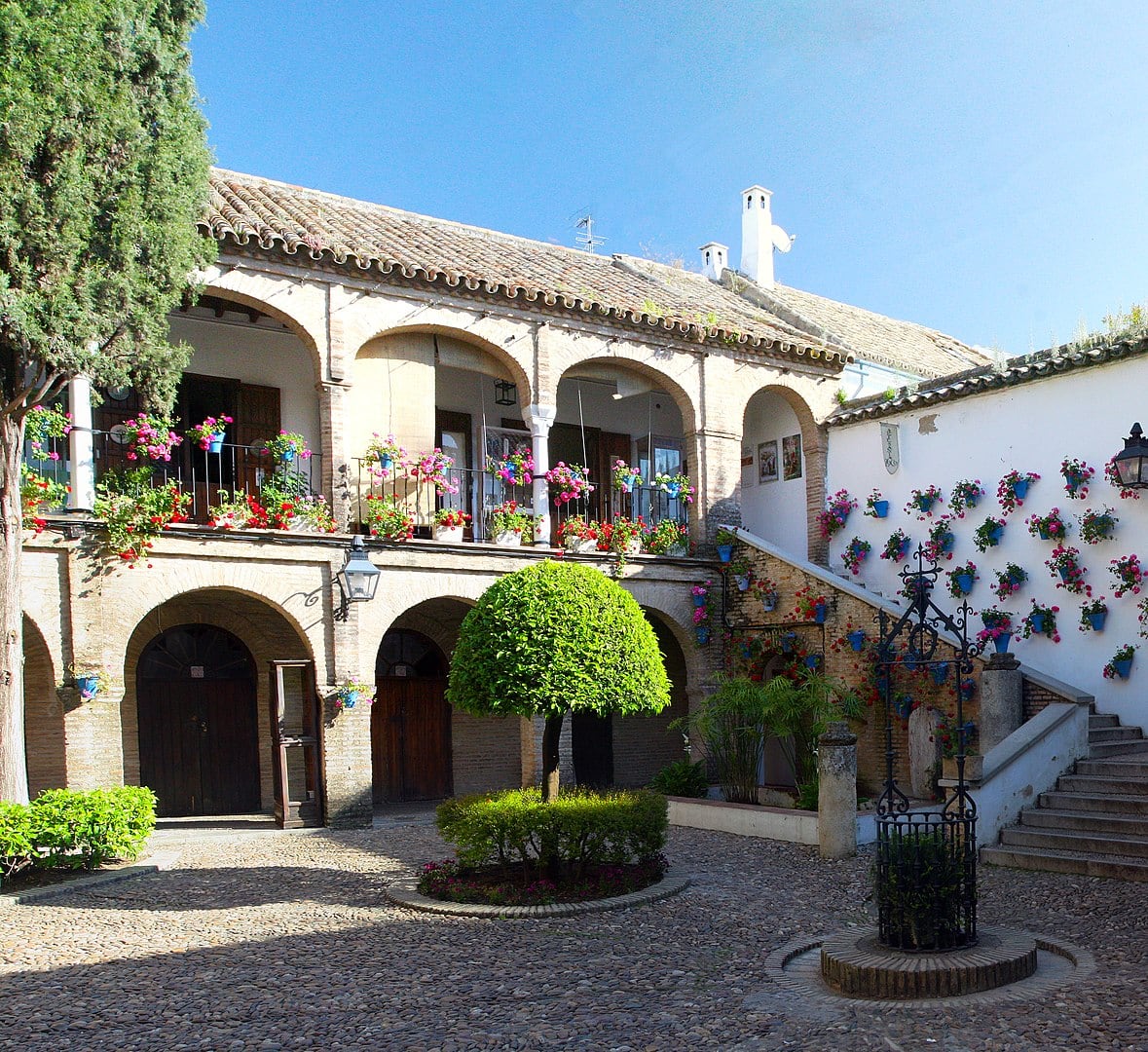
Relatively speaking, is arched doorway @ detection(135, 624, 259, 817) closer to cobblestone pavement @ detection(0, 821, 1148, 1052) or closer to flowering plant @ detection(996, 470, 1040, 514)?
cobblestone pavement @ detection(0, 821, 1148, 1052)

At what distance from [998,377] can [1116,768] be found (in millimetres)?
5187

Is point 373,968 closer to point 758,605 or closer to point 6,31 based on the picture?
point 6,31

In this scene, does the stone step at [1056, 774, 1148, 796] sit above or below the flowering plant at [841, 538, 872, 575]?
below

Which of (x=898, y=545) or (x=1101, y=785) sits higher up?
(x=898, y=545)

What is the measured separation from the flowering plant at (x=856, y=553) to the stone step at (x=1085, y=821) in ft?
19.4

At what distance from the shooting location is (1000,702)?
11695 mm

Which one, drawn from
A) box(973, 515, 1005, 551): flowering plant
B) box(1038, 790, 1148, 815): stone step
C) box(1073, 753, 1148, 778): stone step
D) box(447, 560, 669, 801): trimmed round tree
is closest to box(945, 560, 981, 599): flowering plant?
box(973, 515, 1005, 551): flowering plant

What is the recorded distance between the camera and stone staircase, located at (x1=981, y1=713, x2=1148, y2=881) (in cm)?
912

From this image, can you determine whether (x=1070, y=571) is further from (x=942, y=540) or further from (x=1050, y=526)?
(x=942, y=540)

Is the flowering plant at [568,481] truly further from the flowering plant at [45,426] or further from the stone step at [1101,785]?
the stone step at [1101,785]

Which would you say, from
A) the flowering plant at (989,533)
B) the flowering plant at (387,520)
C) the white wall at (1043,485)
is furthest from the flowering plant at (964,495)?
the flowering plant at (387,520)

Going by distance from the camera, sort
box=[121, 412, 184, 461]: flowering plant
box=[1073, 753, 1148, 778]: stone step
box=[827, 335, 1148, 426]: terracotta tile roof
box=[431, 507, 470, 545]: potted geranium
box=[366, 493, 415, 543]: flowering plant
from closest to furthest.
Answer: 1. box=[1073, 753, 1148, 778]: stone step
2. box=[121, 412, 184, 461]: flowering plant
3. box=[827, 335, 1148, 426]: terracotta tile roof
4. box=[366, 493, 415, 543]: flowering plant
5. box=[431, 507, 470, 545]: potted geranium

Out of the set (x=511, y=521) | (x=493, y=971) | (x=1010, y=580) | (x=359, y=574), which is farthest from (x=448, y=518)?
(x=493, y=971)

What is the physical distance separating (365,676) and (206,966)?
21.7 feet
